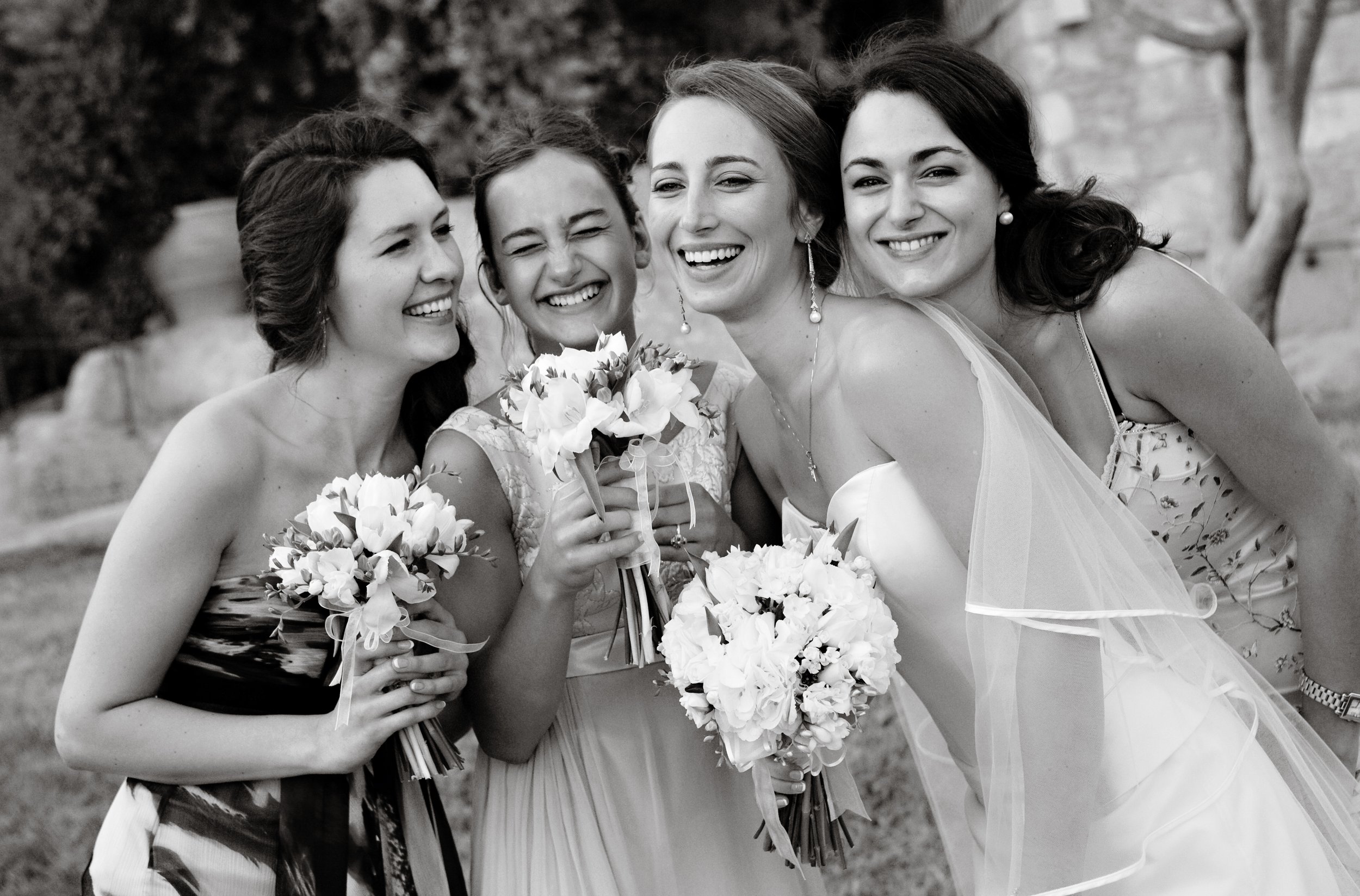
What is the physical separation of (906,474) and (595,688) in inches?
40.7

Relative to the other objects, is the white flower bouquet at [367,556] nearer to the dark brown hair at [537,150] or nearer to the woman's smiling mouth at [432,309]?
the woman's smiling mouth at [432,309]

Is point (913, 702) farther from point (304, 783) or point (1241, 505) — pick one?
point (304, 783)

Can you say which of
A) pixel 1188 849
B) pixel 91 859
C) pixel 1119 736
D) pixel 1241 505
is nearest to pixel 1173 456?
pixel 1241 505

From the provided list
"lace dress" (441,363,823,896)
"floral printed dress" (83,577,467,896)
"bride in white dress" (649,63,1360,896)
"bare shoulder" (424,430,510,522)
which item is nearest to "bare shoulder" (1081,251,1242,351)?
"bride in white dress" (649,63,1360,896)

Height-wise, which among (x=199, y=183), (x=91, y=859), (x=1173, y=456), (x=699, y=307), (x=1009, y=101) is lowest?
(x=91, y=859)

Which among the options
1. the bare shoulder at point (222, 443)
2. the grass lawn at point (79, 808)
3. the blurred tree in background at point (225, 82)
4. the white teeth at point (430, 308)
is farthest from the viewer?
the blurred tree in background at point (225, 82)

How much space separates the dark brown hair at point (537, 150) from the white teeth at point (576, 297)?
220 mm

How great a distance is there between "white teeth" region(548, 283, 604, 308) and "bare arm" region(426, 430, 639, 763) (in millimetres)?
487

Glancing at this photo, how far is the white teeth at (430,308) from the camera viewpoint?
10.4 ft

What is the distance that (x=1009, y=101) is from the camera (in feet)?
9.78

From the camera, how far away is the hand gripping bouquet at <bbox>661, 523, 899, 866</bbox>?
103 inches

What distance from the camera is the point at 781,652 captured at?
8.63ft

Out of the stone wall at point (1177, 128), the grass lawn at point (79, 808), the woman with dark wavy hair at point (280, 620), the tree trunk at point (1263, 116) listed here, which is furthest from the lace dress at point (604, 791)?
the stone wall at point (1177, 128)

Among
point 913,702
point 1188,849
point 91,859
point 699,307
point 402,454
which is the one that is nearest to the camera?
point 1188,849
